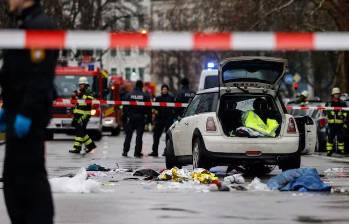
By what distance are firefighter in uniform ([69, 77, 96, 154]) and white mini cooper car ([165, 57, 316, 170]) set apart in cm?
621

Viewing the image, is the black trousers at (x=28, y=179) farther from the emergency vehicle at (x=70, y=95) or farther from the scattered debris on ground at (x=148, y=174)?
the emergency vehicle at (x=70, y=95)

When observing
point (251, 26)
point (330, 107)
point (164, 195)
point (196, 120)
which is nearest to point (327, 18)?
point (251, 26)

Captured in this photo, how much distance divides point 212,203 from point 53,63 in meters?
4.71

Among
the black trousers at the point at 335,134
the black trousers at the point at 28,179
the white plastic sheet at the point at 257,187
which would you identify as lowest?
the black trousers at the point at 335,134

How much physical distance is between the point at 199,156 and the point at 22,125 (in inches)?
370

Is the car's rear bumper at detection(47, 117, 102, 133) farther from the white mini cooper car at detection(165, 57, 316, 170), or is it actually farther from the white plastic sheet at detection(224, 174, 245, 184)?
the white plastic sheet at detection(224, 174, 245, 184)

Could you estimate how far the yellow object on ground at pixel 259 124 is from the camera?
53.4 ft

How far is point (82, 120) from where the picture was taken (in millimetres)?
23828

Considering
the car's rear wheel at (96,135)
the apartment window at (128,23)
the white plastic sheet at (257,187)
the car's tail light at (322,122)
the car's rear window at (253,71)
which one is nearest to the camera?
the white plastic sheet at (257,187)

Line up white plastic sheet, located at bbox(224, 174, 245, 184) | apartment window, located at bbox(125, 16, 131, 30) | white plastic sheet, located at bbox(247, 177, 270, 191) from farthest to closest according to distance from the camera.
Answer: apartment window, located at bbox(125, 16, 131, 30), white plastic sheet, located at bbox(224, 174, 245, 184), white plastic sheet, located at bbox(247, 177, 270, 191)

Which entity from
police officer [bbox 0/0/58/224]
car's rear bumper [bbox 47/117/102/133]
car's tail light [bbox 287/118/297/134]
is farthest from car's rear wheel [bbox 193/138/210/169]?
car's rear bumper [bbox 47/117/102/133]

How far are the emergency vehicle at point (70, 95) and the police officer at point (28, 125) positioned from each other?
87.2ft

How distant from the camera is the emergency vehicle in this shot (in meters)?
34.5

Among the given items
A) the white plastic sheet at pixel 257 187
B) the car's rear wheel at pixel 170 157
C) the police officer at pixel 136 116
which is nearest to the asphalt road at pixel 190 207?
the white plastic sheet at pixel 257 187
